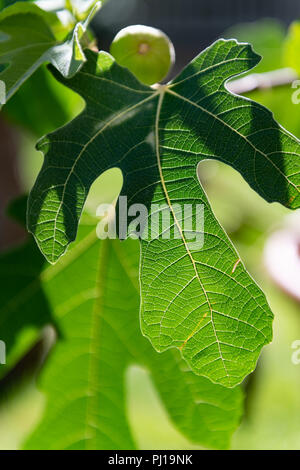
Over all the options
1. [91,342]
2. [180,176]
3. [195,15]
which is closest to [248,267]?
[91,342]

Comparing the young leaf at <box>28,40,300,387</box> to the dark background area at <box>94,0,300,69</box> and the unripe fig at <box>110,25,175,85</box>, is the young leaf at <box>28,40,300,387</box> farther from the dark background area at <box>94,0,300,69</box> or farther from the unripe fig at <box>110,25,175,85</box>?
the dark background area at <box>94,0,300,69</box>

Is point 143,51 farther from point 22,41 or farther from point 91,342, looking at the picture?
point 91,342

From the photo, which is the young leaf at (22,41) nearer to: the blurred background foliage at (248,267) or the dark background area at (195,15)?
the blurred background foliage at (248,267)

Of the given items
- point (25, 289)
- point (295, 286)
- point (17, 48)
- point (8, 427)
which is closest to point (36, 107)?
point (25, 289)

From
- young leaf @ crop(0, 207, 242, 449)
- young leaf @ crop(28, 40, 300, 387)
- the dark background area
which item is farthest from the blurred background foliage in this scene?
the dark background area

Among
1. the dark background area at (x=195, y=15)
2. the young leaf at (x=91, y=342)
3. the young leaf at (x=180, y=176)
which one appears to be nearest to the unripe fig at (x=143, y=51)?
the young leaf at (x=180, y=176)
